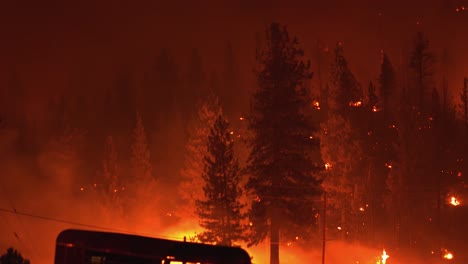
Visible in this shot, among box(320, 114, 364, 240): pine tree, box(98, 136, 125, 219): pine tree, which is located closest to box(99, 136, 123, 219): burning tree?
box(98, 136, 125, 219): pine tree

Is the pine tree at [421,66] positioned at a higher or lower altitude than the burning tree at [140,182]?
higher

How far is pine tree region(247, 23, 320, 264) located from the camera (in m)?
31.2

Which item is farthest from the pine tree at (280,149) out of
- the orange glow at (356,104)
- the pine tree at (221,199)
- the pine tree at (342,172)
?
the orange glow at (356,104)

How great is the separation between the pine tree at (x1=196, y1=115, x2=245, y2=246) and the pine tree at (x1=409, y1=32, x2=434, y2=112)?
31136 mm

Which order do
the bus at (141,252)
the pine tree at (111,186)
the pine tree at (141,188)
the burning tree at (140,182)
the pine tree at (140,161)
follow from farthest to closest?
the pine tree at (140,161) → the burning tree at (140,182) → the pine tree at (141,188) → the pine tree at (111,186) → the bus at (141,252)

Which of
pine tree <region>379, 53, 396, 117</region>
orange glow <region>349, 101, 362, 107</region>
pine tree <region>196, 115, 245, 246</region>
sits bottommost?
pine tree <region>196, 115, 245, 246</region>

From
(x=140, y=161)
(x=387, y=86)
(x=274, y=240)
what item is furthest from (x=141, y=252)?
(x=387, y=86)

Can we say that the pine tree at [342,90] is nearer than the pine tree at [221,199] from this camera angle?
No

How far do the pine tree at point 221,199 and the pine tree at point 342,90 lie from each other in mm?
21918

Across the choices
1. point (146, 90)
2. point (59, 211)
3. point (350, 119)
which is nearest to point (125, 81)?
point (146, 90)

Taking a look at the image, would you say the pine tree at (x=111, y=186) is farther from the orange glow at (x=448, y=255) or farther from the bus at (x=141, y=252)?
the bus at (x=141, y=252)

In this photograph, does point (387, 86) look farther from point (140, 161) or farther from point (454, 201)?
point (140, 161)

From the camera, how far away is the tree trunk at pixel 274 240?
30875mm

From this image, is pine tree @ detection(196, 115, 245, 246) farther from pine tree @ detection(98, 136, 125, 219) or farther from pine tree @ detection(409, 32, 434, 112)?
pine tree @ detection(409, 32, 434, 112)
